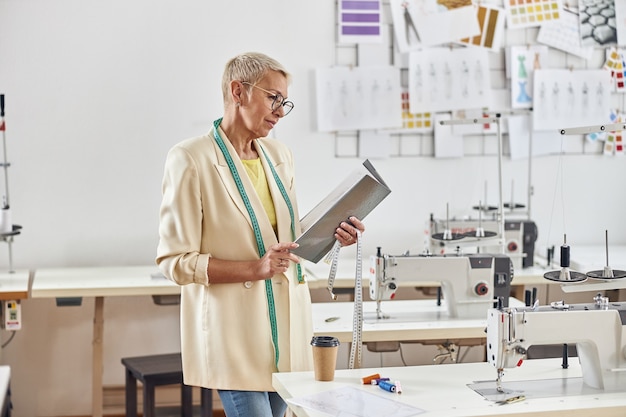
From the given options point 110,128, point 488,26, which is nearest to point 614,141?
point 488,26

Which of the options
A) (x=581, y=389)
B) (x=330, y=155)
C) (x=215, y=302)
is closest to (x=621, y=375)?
(x=581, y=389)

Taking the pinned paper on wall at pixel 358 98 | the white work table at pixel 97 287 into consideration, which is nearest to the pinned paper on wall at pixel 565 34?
the pinned paper on wall at pixel 358 98

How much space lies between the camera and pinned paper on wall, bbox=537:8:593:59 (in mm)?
5117

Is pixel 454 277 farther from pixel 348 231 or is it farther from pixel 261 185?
pixel 261 185

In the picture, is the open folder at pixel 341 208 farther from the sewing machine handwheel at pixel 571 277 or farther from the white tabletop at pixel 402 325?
the white tabletop at pixel 402 325

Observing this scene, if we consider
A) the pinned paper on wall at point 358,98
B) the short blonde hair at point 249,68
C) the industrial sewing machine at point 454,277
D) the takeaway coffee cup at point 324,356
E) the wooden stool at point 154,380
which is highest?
the pinned paper on wall at point 358,98

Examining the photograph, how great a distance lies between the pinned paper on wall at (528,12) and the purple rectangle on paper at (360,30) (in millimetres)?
727

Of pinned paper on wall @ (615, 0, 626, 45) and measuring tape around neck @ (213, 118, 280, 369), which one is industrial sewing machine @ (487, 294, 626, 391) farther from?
pinned paper on wall @ (615, 0, 626, 45)

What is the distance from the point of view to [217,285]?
8.36 ft

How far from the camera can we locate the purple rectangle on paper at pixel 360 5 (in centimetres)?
488

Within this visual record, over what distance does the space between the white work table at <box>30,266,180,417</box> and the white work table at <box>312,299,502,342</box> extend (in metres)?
0.85

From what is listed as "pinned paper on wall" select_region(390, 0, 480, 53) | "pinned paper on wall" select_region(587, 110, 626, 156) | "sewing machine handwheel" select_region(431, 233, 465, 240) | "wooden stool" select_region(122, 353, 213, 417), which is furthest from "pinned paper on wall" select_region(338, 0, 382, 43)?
"wooden stool" select_region(122, 353, 213, 417)

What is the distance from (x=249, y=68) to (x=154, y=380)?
181cm

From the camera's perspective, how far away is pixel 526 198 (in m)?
5.17
